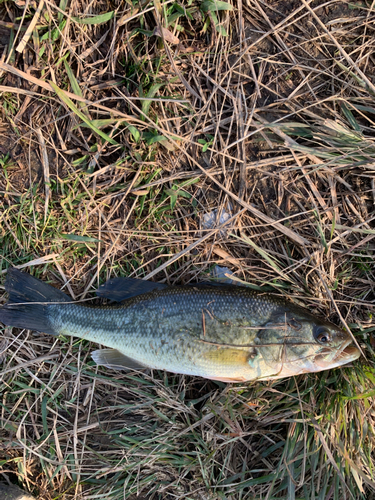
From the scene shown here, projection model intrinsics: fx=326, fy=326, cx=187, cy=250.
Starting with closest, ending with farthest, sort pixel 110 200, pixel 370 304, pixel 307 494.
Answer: pixel 307 494
pixel 370 304
pixel 110 200

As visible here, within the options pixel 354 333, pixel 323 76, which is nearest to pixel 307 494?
pixel 354 333

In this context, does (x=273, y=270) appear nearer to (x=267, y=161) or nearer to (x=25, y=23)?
(x=267, y=161)

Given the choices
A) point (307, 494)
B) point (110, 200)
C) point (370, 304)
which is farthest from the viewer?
point (110, 200)

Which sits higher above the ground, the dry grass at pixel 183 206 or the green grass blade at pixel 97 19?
the green grass blade at pixel 97 19

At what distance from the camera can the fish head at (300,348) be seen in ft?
9.46

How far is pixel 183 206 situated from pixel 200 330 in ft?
4.10

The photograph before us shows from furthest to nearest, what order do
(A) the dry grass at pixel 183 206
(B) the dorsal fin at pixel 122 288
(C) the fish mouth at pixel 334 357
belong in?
1. (B) the dorsal fin at pixel 122 288
2. (A) the dry grass at pixel 183 206
3. (C) the fish mouth at pixel 334 357

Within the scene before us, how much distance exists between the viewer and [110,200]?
341cm

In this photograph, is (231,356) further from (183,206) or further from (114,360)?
(183,206)

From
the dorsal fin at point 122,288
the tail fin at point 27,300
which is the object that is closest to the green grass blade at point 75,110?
the dorsal fin at point 122,288

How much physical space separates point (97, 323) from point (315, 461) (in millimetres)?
2371

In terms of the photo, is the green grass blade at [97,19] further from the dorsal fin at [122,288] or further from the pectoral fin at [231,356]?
the pectoral fin at [231,356]

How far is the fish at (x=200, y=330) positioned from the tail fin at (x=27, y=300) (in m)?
0.01

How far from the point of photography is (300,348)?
2.89 meters
